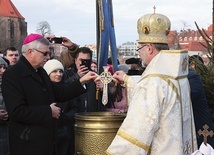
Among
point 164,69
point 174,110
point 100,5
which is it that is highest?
point 100,5

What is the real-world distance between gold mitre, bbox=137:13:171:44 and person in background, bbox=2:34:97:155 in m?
0.94

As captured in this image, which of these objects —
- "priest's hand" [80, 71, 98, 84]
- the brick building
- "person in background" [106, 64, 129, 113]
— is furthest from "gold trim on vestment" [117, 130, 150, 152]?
the brick building

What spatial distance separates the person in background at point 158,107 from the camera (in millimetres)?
Answer: 2639

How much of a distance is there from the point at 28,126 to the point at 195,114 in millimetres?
1509

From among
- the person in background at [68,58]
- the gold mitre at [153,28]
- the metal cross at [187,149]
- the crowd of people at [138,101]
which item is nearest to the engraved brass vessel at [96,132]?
the crowd of people at [138,101]

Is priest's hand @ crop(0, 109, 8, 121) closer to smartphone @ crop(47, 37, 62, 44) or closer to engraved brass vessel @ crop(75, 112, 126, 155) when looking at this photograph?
smartphone @ crop(47, 37, 62, 44)

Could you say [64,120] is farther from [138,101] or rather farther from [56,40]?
[138,101]

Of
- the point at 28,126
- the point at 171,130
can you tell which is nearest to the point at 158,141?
the point at 171,130

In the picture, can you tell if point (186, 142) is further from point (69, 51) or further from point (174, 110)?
point (69, 51)

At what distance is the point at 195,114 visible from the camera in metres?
3.46

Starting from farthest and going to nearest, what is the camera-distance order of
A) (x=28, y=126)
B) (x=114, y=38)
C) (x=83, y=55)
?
(x=83, y=55)
(x=114, y=38)
(x=28, y=126)

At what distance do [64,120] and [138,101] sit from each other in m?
2.17

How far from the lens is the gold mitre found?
2965 mm

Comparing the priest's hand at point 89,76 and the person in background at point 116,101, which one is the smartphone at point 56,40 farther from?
the priest's hand at point 89,76
